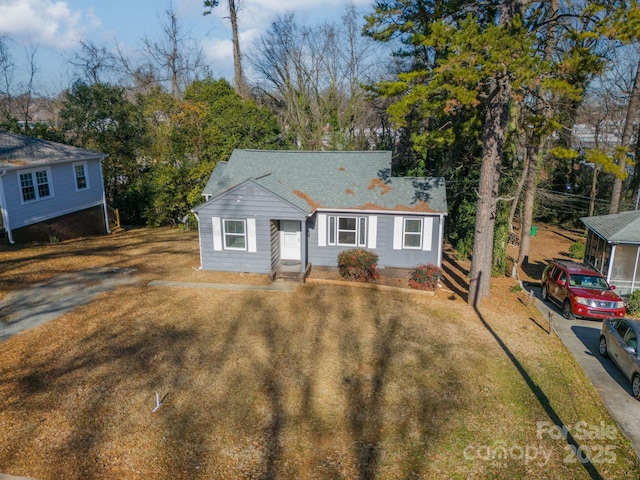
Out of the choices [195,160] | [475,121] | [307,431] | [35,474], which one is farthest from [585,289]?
[195,160]

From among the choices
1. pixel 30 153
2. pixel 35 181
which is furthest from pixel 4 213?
pixel 30 153

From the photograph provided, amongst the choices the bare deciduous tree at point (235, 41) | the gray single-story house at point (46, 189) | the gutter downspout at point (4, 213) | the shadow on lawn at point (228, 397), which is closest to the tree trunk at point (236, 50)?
the bare deciduous tree at point (235, 41)

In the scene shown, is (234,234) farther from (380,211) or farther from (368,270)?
(380,211)

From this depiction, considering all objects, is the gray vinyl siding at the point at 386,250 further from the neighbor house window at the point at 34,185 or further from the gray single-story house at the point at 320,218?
the neighbor house window at the point at 34,185

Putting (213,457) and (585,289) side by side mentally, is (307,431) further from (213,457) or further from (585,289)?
(585,289)

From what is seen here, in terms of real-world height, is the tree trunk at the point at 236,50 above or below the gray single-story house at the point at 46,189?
above

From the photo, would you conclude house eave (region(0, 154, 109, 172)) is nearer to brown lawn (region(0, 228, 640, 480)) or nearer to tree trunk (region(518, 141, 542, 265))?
brown lawn (region(0, 228, 640, 480))
